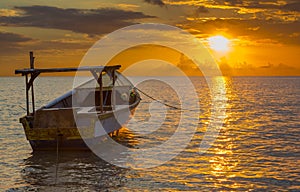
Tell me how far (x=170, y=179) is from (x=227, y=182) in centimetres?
215

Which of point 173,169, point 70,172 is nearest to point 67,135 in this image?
point 70,172

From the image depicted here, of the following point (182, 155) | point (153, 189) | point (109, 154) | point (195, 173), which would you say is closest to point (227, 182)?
point (195, 173)

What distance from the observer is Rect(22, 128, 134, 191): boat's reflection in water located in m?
14.0

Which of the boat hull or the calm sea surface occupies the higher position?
the boat hull

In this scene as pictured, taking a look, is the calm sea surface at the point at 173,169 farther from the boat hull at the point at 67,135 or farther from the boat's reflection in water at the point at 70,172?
the boat hull at the point at 67,135

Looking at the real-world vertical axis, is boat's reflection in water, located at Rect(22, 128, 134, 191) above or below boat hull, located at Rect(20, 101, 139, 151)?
below

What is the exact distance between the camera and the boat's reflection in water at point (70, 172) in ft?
46.1

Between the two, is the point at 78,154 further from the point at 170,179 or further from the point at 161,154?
the point at 170,179

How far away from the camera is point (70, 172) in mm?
15836

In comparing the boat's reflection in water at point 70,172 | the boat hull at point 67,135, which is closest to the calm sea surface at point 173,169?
the boat's reflection in water at point 70,172

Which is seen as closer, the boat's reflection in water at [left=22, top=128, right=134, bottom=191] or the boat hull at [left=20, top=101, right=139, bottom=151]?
the boat's reflection in water at [left=22, top=128, right=134, bottom=191]

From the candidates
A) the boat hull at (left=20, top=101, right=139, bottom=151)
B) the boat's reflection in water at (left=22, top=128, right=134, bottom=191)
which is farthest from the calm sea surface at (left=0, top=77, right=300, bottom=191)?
the boat hull at (left=20, top=101, right=139, bottom=151)

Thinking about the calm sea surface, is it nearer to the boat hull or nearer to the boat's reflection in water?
the boat's reflection in water

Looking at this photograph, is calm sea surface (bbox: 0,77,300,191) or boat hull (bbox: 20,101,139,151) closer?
calm sea surface (bbox: 0,77,300,191)
